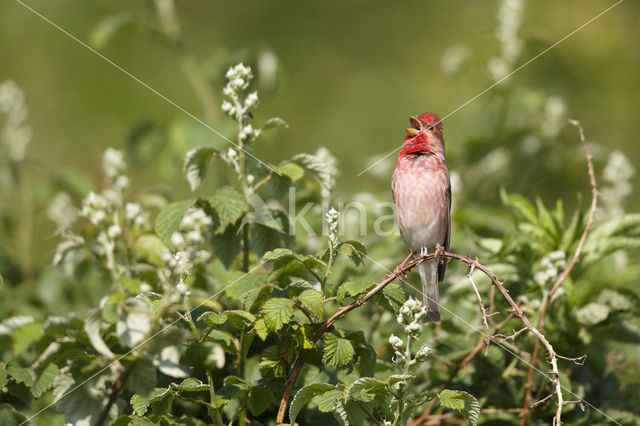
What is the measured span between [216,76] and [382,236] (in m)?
1.23

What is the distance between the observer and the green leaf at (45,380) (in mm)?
2316

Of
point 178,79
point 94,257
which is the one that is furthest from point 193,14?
point 94,257

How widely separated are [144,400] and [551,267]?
1.56 m

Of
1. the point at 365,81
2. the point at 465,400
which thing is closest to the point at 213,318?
the point at 465,400

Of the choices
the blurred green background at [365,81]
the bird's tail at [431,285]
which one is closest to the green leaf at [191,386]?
the bird's tail at [431,285]

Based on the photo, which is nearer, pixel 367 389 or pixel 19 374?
pixel 367 389

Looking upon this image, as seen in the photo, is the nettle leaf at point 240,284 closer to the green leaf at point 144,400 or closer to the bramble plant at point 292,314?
the bramble plant at point 292,314

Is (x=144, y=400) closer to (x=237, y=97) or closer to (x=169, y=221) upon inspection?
(x=169, y=221)

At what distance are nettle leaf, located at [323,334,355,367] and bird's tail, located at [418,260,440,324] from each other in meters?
1.09

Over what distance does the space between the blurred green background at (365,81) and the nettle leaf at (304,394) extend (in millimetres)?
2522

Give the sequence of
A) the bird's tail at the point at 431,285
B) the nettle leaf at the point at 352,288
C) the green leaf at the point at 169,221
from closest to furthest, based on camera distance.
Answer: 1. the nettle leaf at the point at 352,288
2. the green leaf at the point at 169,221
3. the bird's tail at the point at 431,285

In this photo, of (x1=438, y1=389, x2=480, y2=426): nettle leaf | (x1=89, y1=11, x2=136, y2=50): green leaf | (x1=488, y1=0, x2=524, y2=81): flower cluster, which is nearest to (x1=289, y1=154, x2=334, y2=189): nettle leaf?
(x1=438, y1=389, x2=480, y2=426): nettle leaf

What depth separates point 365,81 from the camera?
8.16 metres

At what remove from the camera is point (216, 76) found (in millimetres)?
4027
